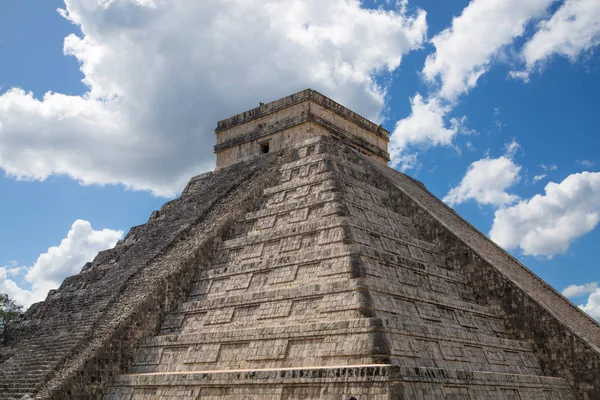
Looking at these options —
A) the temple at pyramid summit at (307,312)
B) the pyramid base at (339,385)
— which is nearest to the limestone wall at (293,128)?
the temple at pyramid summit at (307,312)

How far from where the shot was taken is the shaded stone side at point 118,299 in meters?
11.2

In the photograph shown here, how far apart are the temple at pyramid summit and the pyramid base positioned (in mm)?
24

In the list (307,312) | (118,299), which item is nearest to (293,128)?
(118,299)

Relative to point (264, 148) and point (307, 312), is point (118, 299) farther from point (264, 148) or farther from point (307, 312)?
point (264, 148)

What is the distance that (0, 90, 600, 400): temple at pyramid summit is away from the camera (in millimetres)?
9203

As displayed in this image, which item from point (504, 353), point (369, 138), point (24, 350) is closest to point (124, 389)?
point (24, 350)

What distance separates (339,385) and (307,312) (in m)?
1.82

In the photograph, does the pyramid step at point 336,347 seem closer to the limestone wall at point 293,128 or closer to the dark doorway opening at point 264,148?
the limestone wall at point 293,128

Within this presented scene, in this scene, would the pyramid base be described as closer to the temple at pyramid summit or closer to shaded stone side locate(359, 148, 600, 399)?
the temple at pyramid summit

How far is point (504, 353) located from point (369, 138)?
9.72 meters

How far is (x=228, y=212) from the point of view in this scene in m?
14.5

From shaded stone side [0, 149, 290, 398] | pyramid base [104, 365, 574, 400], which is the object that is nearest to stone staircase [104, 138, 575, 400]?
pyramid base [104, 365, 574, 400]

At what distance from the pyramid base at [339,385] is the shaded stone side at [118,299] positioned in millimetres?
783

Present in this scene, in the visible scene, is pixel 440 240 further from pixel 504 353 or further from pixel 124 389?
pixel 124 389
